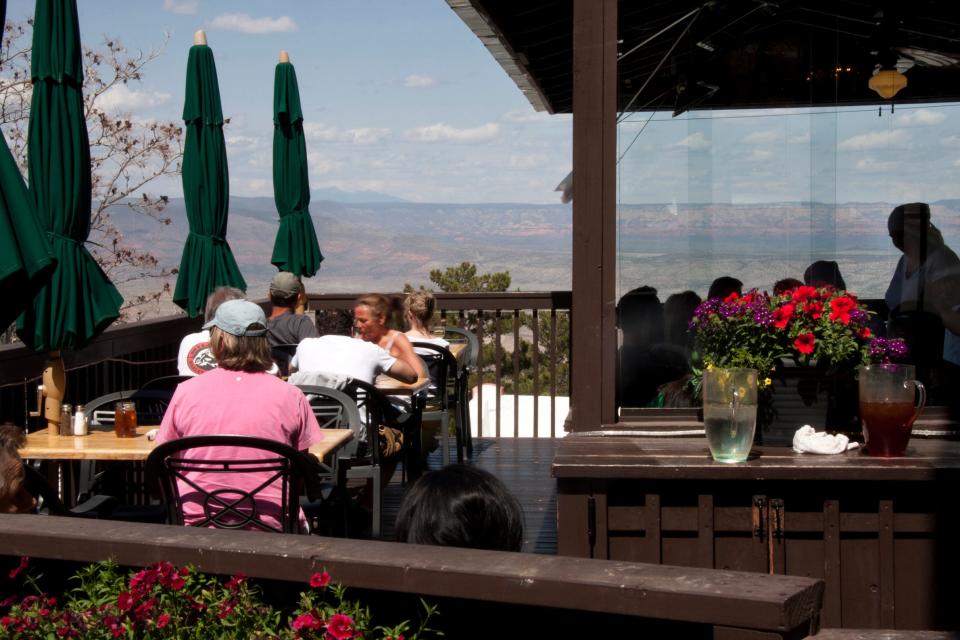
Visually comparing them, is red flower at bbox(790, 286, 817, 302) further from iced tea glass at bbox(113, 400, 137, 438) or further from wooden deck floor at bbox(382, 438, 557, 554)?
iced tea glass at bbox(113, 400, 137, 438)

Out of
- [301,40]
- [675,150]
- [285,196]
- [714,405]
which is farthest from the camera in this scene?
[301,40]

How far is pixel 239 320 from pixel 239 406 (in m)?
0.27

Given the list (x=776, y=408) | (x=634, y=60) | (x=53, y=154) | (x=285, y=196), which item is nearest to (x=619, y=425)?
(x=776, y=408)

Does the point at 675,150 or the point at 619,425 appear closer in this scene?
the point at 619,425

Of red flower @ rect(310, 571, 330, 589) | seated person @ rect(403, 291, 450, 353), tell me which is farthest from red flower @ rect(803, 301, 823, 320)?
seated person @ rect(403, 291, 450, 353)

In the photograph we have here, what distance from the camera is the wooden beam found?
3396 mm

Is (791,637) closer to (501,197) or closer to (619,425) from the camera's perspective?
(619,425)

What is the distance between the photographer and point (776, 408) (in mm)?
3328

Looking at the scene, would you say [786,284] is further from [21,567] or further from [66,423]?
[21,567]

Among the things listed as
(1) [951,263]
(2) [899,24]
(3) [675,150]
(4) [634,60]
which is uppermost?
(2) [899,24]

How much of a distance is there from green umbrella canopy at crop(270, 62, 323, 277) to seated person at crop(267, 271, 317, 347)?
1498mm

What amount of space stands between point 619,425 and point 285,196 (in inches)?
202

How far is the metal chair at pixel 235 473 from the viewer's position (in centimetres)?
318

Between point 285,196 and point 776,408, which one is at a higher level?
point 285,196
